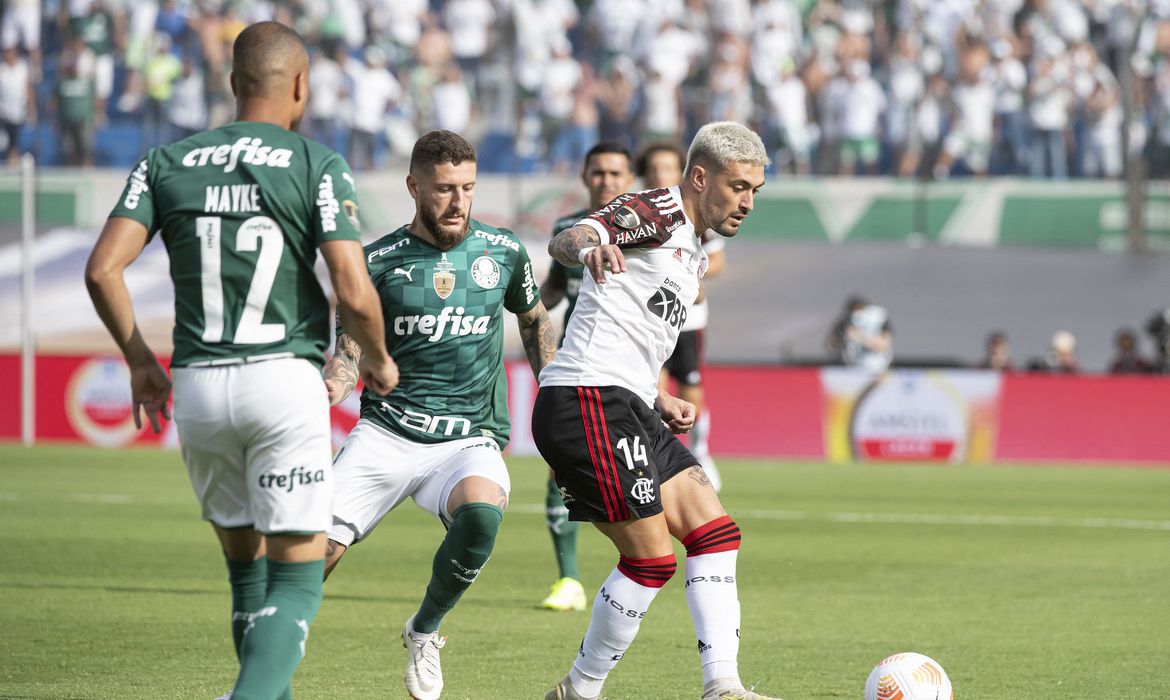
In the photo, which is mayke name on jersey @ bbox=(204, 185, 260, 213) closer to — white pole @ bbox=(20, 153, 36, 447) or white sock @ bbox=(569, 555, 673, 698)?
white sock @ bbox=(569, 555, 673, 698)

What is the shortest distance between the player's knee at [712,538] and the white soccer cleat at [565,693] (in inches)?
26.4

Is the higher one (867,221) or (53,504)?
(867,221)

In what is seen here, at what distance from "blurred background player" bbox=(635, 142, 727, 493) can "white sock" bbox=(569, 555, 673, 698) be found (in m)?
3.57

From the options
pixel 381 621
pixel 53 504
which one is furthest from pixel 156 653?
pixel 53 504

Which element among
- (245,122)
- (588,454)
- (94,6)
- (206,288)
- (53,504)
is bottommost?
(53,504)

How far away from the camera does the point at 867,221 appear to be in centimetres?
2247

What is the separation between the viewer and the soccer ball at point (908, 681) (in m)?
5.85

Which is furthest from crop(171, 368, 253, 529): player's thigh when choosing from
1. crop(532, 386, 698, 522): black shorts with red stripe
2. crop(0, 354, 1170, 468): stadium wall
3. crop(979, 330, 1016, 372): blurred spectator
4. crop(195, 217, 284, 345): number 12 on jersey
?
crop(979, 330, 1016, 372): blurred spectator

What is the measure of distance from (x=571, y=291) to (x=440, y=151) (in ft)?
10.2

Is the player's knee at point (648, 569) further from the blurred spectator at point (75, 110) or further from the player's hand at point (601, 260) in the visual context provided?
the blurred spectator at point (75, 110)

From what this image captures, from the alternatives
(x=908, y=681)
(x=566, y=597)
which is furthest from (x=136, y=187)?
(x=566, y=597)

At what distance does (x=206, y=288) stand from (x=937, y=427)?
15892 millimetres

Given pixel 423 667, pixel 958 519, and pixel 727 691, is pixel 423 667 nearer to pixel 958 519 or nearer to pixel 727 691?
pixel 727 691

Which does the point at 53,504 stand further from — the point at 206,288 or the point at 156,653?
the point at 206,288
